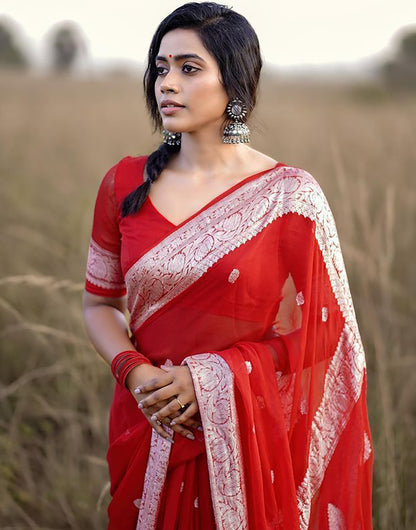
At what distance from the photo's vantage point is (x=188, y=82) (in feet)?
4.50

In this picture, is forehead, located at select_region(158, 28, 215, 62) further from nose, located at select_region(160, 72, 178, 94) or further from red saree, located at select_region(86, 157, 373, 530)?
red saree, located at select_region(86, 157, 373, 530)

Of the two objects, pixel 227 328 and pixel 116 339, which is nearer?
pixel 227 328

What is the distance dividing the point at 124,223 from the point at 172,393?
42 centimetres

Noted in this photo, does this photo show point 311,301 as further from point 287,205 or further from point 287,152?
point 287,152

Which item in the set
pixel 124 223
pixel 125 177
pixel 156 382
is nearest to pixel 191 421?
pixel 156 382

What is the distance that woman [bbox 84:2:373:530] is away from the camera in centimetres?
137

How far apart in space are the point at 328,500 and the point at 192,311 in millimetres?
569

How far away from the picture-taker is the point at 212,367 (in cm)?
137

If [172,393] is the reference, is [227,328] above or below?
above

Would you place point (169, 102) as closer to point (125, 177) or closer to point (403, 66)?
point (125, 177)

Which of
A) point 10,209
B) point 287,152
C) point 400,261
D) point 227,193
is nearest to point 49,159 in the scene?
point 10,209

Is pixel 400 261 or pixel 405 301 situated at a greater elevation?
pixel 400 261

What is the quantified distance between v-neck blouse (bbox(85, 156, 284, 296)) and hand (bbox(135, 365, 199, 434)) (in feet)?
0.92

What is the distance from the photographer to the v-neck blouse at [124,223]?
1436 mm
